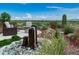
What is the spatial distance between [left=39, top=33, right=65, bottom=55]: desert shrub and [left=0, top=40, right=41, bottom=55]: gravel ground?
2.7 inches

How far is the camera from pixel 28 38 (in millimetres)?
5117

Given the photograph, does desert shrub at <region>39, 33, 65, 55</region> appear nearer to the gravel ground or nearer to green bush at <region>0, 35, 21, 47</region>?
the gravel ground

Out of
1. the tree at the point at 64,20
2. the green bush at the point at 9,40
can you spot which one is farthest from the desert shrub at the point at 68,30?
the green bush at the point at 9,40

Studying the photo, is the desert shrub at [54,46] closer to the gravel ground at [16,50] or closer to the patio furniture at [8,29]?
the gravel ground at [16,50]

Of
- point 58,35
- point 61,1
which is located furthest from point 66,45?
point 61,1

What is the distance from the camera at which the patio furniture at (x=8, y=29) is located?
5105 mm

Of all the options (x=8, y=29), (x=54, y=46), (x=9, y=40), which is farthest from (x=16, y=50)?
(x=54, y=46)

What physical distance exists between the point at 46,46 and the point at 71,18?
1.31 feet

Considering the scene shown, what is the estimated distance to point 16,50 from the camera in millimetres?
5133

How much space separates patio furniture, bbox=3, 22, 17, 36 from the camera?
5105 millimetres

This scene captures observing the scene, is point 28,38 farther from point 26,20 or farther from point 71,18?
Result: point 71,18

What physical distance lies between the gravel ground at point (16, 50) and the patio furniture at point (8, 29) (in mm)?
116

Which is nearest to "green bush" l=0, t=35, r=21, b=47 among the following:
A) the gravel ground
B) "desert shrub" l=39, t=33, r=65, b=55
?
the gravel ground
